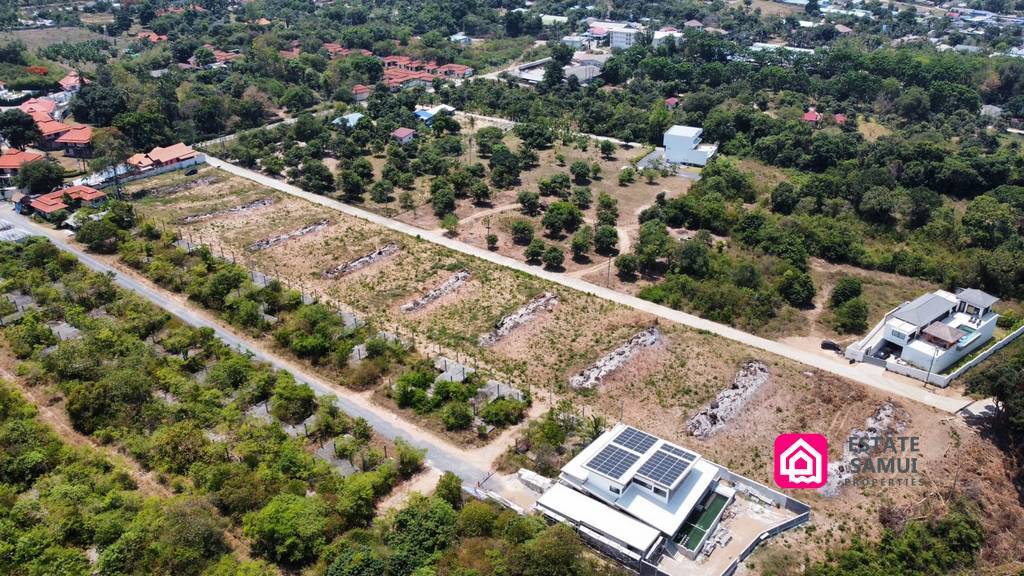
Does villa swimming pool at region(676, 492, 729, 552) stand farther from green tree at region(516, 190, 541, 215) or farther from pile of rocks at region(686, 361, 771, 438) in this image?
green tree at region(516, 190, 541, 215)

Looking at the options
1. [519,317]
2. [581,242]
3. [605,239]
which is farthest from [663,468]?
[605,239]

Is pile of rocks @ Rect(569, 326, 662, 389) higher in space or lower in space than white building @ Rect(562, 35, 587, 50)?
lower

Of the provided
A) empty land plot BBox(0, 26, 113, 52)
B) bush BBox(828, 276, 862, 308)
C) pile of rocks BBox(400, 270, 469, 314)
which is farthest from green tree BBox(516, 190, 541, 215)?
empty land plot BBox(0, 26, 113, 52)

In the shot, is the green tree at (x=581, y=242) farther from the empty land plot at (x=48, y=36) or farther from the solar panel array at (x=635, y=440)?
the empty land plot at (x=48, y=36)

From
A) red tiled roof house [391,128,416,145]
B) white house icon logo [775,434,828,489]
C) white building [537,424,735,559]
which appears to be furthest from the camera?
red tiled roof house [391,128,416,145]

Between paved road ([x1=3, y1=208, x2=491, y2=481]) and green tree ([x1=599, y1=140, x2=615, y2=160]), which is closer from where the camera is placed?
paved road ([x1=3, y1=208, x2=491, y2=481])

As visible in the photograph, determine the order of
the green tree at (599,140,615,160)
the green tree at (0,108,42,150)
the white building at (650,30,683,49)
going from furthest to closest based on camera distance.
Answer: the white building at (650,30,683,49) < the green tree at (599,140,615,160) < the green tree at (0,108,42,150)

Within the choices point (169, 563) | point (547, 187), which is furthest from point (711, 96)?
point (169, 563)

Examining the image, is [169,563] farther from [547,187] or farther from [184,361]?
[547,187]

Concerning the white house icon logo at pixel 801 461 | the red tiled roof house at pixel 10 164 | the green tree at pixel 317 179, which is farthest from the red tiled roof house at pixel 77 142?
the white house icon logo at pixel 801 461
